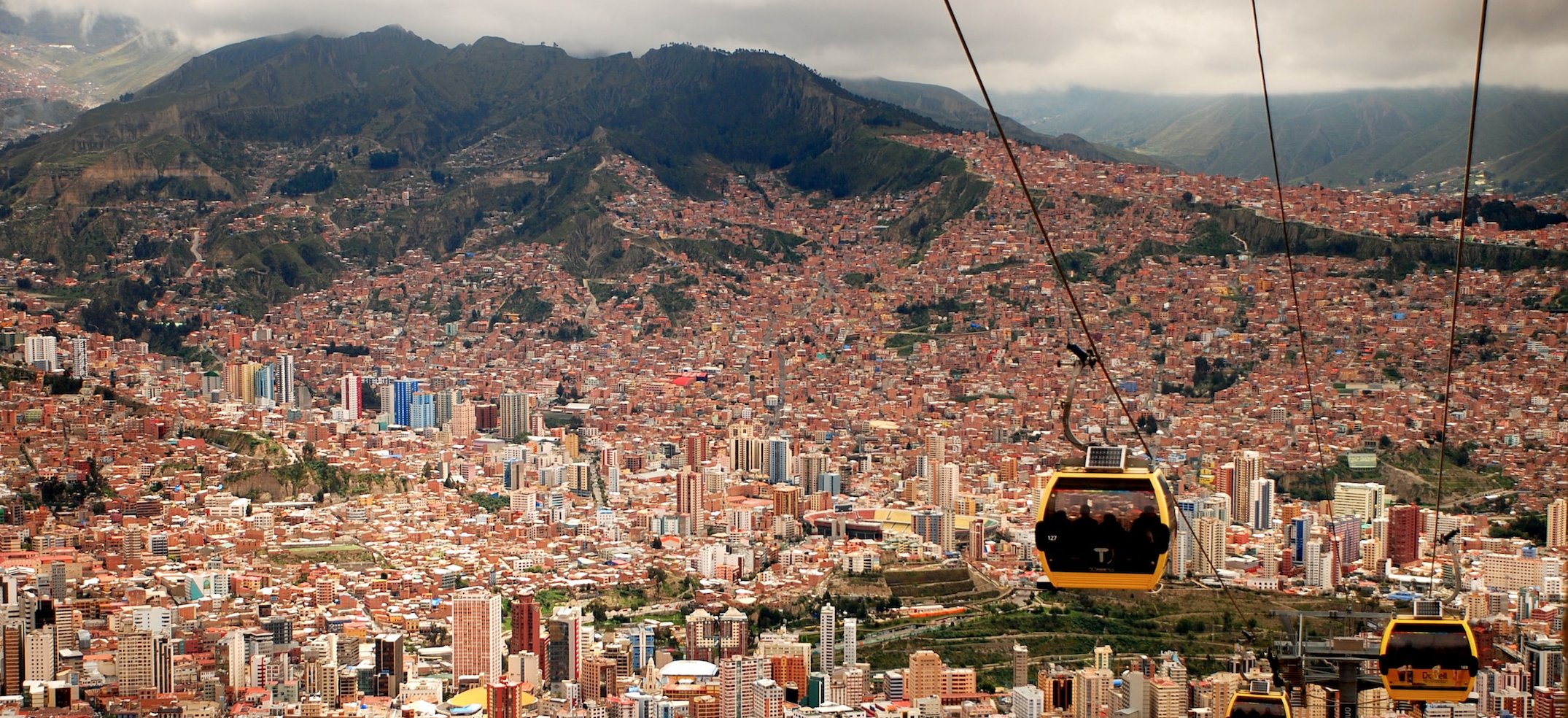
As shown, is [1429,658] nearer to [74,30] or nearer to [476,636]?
[476,636]

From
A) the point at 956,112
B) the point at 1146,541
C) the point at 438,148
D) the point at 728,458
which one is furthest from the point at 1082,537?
the point at 956,112

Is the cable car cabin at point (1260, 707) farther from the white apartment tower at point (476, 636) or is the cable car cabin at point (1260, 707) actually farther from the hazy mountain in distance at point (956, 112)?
the hazy mountain in distance at point (956, 112)

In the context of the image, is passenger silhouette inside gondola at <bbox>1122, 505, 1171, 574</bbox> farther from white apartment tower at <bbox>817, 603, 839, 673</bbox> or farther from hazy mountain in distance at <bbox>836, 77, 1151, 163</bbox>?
hazy mountain in distance at <bbox>836, 77, 1151, 163</bbox>

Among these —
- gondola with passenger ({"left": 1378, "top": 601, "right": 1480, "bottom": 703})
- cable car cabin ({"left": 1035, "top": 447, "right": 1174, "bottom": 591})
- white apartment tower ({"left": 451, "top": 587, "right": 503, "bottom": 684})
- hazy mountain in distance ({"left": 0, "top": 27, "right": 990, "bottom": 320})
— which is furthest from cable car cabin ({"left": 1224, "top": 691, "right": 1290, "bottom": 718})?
hazy mountain in distance ({"left": 0, "top": 27, "right": 990, "bottom": 320})

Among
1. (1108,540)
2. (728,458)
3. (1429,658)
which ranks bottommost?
(728,458)

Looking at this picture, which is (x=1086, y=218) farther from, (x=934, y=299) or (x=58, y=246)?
(x=58, y=246)

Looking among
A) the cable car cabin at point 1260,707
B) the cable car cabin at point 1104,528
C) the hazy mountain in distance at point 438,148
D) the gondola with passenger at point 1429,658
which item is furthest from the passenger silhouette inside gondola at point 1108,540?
the hazy mountain in distance at point 438,148
